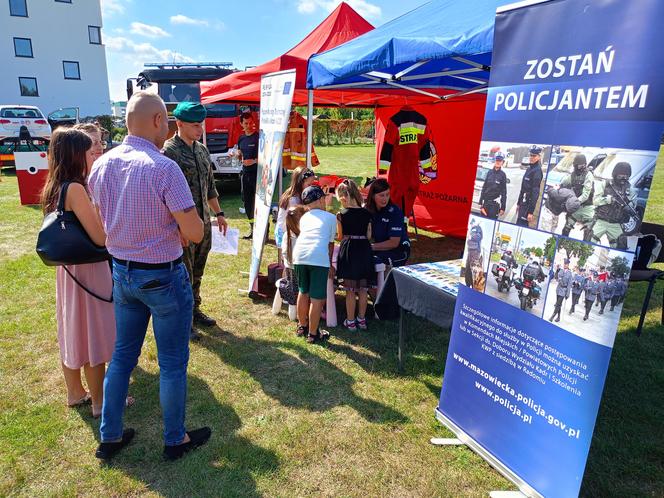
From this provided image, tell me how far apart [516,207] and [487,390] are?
0.94 m

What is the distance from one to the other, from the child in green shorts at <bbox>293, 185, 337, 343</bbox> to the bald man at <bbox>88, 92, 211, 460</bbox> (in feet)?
4.61

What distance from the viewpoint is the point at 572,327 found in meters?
1.89

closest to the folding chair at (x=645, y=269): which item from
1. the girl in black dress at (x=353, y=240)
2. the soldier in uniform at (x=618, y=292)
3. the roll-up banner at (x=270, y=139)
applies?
the girl in black dress at (x=353, y=240)

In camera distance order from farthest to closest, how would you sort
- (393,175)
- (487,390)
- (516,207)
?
1. (393,175)
2. (487,390)
3. (516,207)

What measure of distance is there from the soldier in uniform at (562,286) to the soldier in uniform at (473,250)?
0.45m

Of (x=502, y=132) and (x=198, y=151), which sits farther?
(x=198, y=151)

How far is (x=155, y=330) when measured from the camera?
7.24ft

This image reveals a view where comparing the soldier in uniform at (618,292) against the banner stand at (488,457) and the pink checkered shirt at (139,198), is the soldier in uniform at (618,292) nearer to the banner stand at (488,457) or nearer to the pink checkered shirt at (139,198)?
the banner stand at (488,457)

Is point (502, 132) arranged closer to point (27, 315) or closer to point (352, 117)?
point (27, 315)

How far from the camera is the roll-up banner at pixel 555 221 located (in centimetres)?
168

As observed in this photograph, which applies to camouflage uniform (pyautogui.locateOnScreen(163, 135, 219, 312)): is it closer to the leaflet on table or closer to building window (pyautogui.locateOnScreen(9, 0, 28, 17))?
the leaflet on table

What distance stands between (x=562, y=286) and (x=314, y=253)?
1951mm

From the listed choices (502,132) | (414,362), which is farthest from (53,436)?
(502,132)

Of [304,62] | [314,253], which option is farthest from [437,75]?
[314,253]
